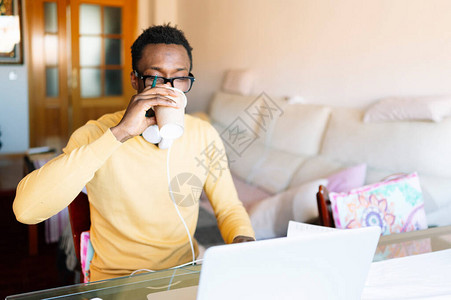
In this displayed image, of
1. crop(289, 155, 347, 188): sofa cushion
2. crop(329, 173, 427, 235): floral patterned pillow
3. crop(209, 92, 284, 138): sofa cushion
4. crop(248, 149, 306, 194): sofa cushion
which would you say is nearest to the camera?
crop(329, 173, 427, 235): floral patterned pillow

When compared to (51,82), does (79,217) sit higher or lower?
lower

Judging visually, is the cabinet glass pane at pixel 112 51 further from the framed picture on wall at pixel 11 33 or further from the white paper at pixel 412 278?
the white paper at pixel 412 278

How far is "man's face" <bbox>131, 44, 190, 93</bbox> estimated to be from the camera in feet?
3.94

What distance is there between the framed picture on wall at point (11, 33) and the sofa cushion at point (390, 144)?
3976 mm

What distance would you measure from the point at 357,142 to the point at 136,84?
143cm

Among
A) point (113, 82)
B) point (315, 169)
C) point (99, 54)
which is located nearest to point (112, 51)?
point (99, 54)

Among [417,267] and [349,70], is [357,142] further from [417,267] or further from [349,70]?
[417,267]

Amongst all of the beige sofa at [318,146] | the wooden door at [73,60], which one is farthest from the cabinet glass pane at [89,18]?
the beige sofa at [318,146]

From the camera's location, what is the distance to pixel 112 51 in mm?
5684

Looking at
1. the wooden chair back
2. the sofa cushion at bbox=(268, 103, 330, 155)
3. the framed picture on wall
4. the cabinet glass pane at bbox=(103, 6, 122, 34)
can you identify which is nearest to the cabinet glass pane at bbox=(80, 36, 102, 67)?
the cabinet glass pane at bbox=(103, 6, 122, 34)

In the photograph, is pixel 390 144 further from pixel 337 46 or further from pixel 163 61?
pixel 163 61

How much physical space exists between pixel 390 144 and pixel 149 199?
136 cm

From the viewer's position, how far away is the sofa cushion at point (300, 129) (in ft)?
8.94

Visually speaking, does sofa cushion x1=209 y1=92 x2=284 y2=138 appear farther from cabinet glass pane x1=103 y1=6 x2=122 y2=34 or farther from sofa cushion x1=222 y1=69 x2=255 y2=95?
cabinet glass pane x1=103 y1=6 x2=122 y2=34
